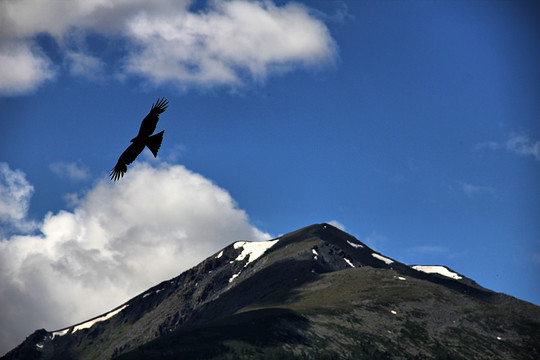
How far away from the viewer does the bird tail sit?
33125 millimetres

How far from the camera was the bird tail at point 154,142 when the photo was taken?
33.1m

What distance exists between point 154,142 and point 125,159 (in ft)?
9.79

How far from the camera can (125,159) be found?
3569cm

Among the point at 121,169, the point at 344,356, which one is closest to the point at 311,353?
the point at 344,356

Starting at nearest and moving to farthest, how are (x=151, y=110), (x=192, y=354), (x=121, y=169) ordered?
(x=151, y=110) → (x=121, y=169) → (x=192, y=354)

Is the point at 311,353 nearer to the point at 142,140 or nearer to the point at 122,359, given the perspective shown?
the point at 122,359

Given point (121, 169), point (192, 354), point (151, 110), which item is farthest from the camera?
point (192, 354)

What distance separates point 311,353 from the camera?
19450cm

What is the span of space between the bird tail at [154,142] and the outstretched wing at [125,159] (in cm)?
117

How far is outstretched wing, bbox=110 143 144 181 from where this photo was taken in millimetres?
34969

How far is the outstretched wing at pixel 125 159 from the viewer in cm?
3497

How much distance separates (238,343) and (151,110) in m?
169

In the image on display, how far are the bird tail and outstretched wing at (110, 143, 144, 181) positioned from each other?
117cm

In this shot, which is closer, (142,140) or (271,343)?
(142,140)
